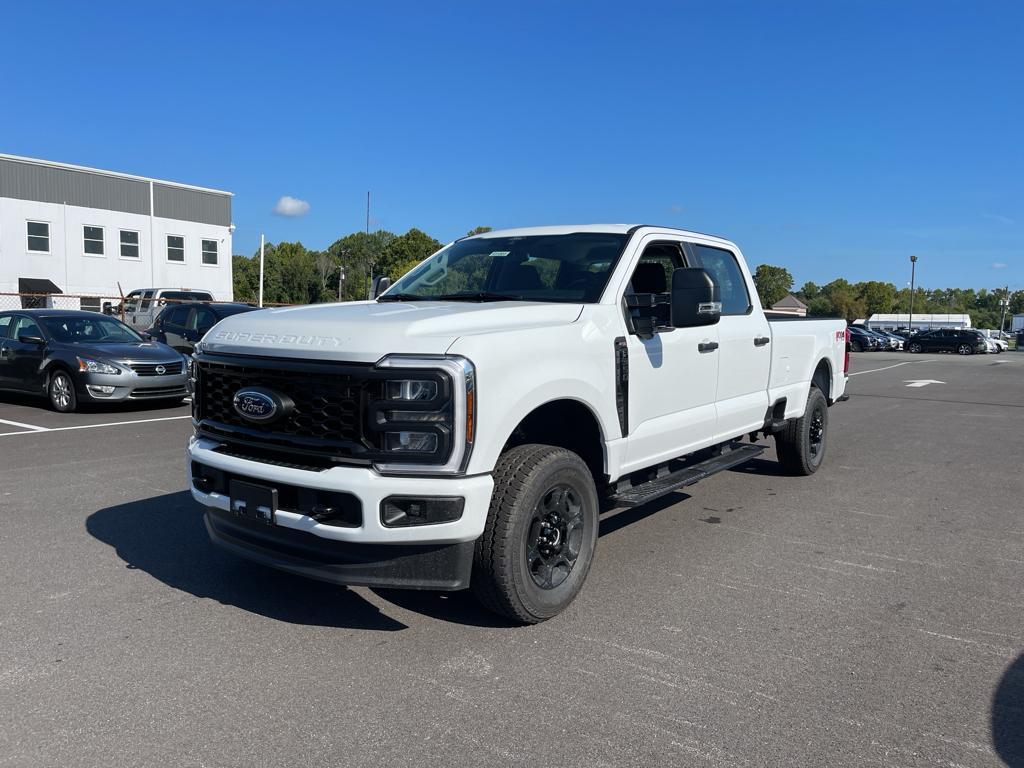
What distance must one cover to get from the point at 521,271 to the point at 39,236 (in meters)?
35.1

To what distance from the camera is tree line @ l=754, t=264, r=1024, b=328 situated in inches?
4813

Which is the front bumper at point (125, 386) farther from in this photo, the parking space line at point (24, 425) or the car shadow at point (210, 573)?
the car shadow at point (210, 573)

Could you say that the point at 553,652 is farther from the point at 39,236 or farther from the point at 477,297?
the point at 39,236

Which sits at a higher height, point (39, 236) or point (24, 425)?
point (39, 236)

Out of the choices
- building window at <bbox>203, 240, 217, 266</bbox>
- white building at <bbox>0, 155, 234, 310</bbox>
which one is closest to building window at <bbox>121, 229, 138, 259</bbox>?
white building at <bbox>0, 155, 234, 310</bbox>

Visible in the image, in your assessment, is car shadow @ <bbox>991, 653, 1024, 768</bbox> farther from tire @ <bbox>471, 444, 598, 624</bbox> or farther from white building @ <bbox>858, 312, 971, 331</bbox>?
white building @ <bbox>858, 312, 971, 331</bbox>

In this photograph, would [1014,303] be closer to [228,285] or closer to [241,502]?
[228,285]

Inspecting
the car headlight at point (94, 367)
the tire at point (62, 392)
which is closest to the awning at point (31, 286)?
the tire at point (62, 392)

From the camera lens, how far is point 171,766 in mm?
2684

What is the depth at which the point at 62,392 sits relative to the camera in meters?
11.3

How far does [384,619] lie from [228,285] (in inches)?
1583

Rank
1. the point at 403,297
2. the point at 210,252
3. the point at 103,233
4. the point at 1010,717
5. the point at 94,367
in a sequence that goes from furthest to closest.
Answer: the point at 210,252, the point at 103,233, the point at 94,367, the point at 403,297, the point at 1010,717

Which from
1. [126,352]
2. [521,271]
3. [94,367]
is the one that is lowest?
[94,367]

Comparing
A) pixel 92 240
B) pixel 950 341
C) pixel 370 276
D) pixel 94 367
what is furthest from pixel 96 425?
pixel 950 341
